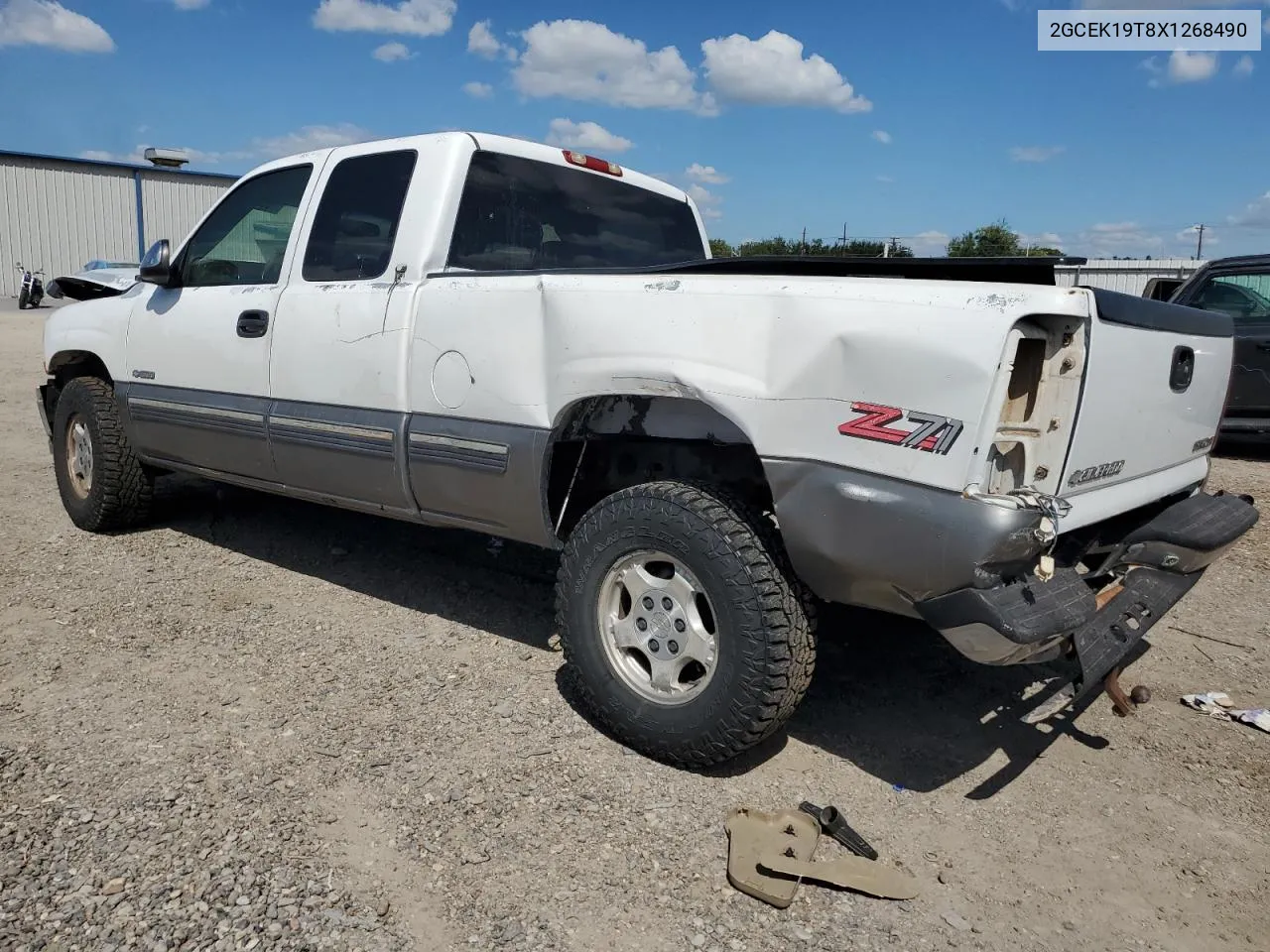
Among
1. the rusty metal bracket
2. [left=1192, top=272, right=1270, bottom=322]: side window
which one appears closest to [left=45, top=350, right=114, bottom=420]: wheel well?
the rusty metal bracket

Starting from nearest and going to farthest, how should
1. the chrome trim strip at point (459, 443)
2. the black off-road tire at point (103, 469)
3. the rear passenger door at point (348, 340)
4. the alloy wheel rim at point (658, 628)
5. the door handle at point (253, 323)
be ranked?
the alloy wheel rim at point (658, 628), the chrome trim strip at point (459, 443), the rear passenger door at point (348, 340), the door handle at point (253, 323), the black off-road tire at point (103, 469)

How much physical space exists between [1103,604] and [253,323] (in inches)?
143

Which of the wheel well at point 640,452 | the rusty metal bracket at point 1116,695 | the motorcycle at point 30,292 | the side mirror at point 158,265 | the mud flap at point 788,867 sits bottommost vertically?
the mud flap at point 788,867

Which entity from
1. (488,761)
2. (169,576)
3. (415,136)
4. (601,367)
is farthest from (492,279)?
(169,576)

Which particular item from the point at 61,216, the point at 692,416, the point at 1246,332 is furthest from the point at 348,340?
the point at 61,216

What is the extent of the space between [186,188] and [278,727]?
3434 centimetres

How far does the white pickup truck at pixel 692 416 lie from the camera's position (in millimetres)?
2553

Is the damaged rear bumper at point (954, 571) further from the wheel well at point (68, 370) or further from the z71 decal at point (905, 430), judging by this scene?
the wheel well at point (68, 370)

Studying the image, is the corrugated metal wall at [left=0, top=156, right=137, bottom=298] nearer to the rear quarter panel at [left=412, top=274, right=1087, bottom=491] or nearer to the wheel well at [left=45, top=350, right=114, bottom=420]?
the wheel well at [left=45, top=350, right=114, bottom=420]

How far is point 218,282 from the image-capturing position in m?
4.81

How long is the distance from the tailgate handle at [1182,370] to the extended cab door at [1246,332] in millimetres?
5609

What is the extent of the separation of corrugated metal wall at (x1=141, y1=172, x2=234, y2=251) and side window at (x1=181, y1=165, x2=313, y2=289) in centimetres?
2966

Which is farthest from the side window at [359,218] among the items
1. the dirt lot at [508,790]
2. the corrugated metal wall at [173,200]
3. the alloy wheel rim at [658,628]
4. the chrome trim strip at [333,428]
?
the corrugated metal wall at [173,200]

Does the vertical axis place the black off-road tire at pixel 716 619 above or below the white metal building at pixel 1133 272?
below
